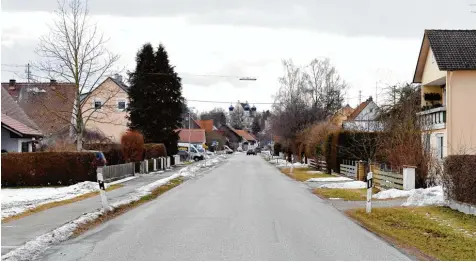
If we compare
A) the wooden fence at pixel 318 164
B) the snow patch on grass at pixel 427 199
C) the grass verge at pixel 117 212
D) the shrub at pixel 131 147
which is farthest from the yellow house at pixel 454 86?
the shrub at pixel 131 147

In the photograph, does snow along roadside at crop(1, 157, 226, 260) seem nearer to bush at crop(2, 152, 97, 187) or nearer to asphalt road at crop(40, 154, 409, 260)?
A: asphalt road at crop(40, 154, 409, 260)

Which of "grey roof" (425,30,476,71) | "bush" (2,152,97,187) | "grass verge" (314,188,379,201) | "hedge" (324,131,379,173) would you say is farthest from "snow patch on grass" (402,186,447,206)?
"bush" (2,152,97,187)

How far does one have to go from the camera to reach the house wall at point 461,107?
32.4m

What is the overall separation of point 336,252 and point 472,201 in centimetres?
674

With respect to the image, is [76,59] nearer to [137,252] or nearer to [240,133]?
[137,252]

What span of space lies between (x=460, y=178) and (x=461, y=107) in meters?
18.3

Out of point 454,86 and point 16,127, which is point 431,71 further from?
point 16,127

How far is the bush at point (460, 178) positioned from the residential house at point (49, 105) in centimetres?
2443

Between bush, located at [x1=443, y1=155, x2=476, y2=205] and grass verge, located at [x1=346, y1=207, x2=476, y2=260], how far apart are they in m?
0.48

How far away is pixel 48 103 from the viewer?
148 feet

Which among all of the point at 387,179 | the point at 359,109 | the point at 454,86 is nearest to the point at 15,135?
the point at 387,179

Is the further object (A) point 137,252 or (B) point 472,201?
(B) point 472,201

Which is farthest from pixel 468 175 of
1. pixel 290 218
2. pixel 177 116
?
pixel 177 116

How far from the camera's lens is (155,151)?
51.7 metres
